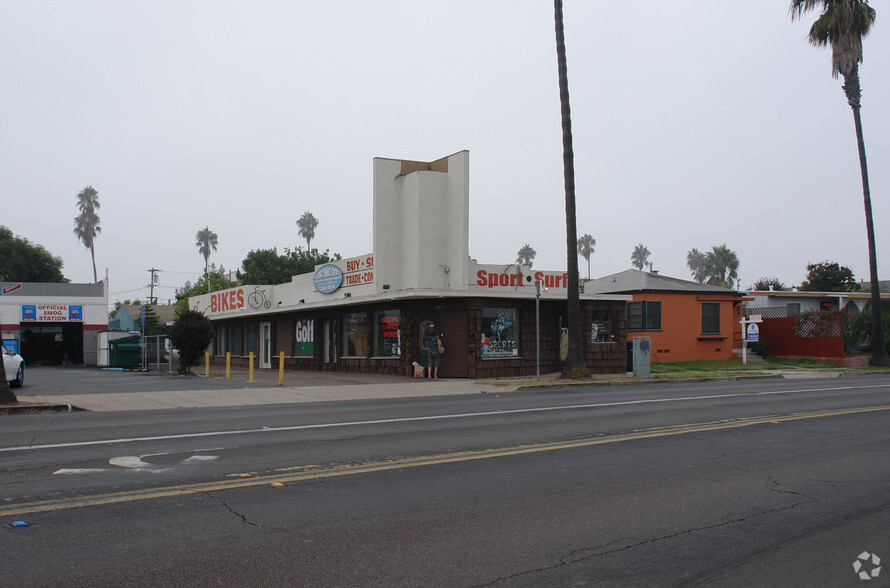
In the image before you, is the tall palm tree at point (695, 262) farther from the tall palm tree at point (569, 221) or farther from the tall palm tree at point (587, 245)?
the tall palm tree at point (569, 221)

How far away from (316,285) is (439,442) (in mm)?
21090

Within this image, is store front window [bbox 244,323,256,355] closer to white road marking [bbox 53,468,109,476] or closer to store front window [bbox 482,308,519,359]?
store front window [bbox 482,308,519,359]

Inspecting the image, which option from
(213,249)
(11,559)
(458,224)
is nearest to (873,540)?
(11,559)

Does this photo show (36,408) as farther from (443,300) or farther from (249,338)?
(249,338)

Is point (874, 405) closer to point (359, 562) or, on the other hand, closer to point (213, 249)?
point (359, 562)

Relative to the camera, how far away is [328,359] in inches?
1193

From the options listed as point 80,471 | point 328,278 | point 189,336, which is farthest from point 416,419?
point 189,336

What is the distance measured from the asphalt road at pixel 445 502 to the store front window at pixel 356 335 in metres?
15.7

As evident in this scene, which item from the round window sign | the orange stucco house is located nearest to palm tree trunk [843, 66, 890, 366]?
the orange stucco house

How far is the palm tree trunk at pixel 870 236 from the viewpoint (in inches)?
1230

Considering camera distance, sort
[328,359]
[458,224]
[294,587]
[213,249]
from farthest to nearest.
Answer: [213,249]
[328,359]
[458,224]
[294,587]

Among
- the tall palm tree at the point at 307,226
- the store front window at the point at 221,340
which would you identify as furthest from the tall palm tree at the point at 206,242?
the store front window at the point at 221,340

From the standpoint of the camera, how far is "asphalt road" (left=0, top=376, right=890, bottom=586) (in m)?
4.94

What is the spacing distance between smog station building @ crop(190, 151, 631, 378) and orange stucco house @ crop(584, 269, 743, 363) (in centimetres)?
555
